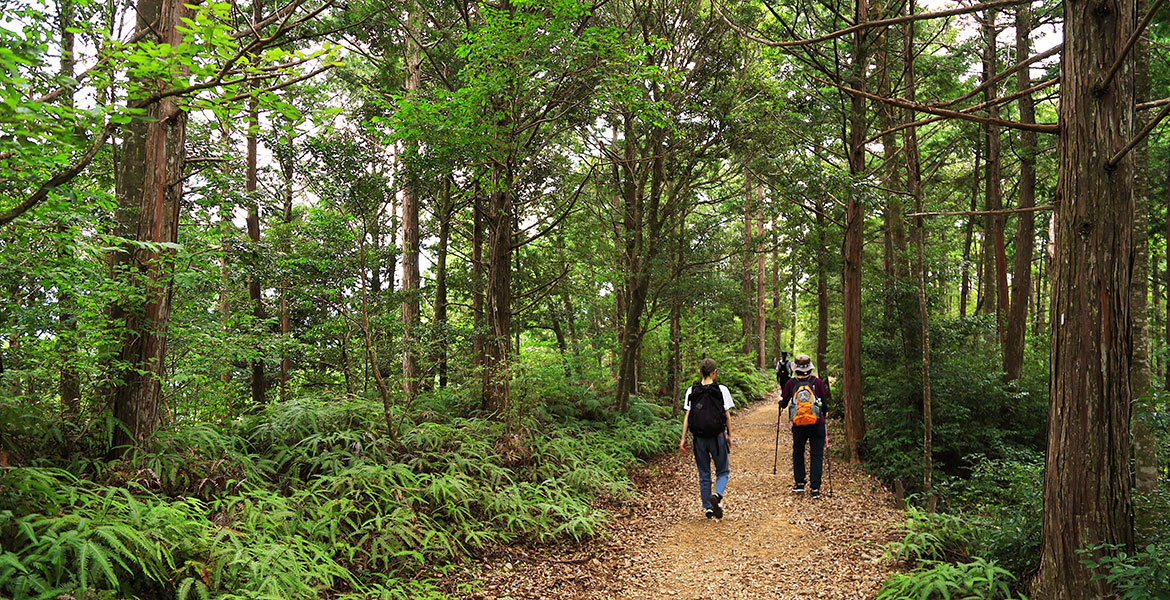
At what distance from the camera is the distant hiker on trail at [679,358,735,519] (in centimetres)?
723

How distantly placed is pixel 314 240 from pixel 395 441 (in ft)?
9.43

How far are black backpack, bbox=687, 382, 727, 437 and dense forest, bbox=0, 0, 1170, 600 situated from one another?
162 centimetres

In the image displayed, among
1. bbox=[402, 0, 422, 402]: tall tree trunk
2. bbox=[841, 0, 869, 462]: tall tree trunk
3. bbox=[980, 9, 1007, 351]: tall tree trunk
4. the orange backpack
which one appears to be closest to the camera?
the orange backpack

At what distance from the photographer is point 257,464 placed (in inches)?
239

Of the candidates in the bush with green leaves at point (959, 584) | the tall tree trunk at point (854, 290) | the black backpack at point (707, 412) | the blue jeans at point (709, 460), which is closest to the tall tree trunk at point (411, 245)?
the black backpack at point (707, 412)

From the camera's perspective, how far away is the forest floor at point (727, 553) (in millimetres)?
5352

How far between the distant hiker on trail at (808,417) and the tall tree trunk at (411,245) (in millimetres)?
5395

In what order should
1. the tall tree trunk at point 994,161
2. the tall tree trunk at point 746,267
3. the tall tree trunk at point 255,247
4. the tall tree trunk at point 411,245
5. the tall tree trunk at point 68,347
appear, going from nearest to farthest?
the tall tree trunk at point 68,347 → the tall tree trunk at point 255,247 → the tall tree trunk at point 411,245 → the tall tree trunk at point 994,161 → the tall tree trunk at point 746,267

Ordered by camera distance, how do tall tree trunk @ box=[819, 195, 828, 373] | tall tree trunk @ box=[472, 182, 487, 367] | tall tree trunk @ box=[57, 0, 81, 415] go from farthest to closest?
1. tall tree trunk @ box=[819, 195, 828, 373]
2. tall tree trunk @ box=[472, 182, 487, 367]
3. tall tree trunk @ box=[57, 0, 81, 415]

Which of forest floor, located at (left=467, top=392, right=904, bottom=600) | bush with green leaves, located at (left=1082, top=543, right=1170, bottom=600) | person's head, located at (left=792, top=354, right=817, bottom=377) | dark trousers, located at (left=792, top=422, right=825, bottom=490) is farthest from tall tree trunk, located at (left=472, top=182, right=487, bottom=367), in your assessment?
bush with green leaves, located at (left=1082, top=543, right=1170, bottom=600)

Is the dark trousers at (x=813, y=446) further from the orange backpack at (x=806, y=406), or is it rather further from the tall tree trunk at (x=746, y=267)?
the tall tree trunk at (x=746, y=267)

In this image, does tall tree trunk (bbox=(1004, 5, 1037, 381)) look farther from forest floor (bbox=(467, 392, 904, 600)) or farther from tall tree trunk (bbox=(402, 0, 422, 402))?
tall tree trunk (bbox=(402, 0, 422, 402))

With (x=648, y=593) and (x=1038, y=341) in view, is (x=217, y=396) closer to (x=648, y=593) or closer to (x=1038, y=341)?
(x=648, y=593)

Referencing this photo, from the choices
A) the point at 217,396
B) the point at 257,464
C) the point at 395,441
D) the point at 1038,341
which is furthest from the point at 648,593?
the point at 1038,341
